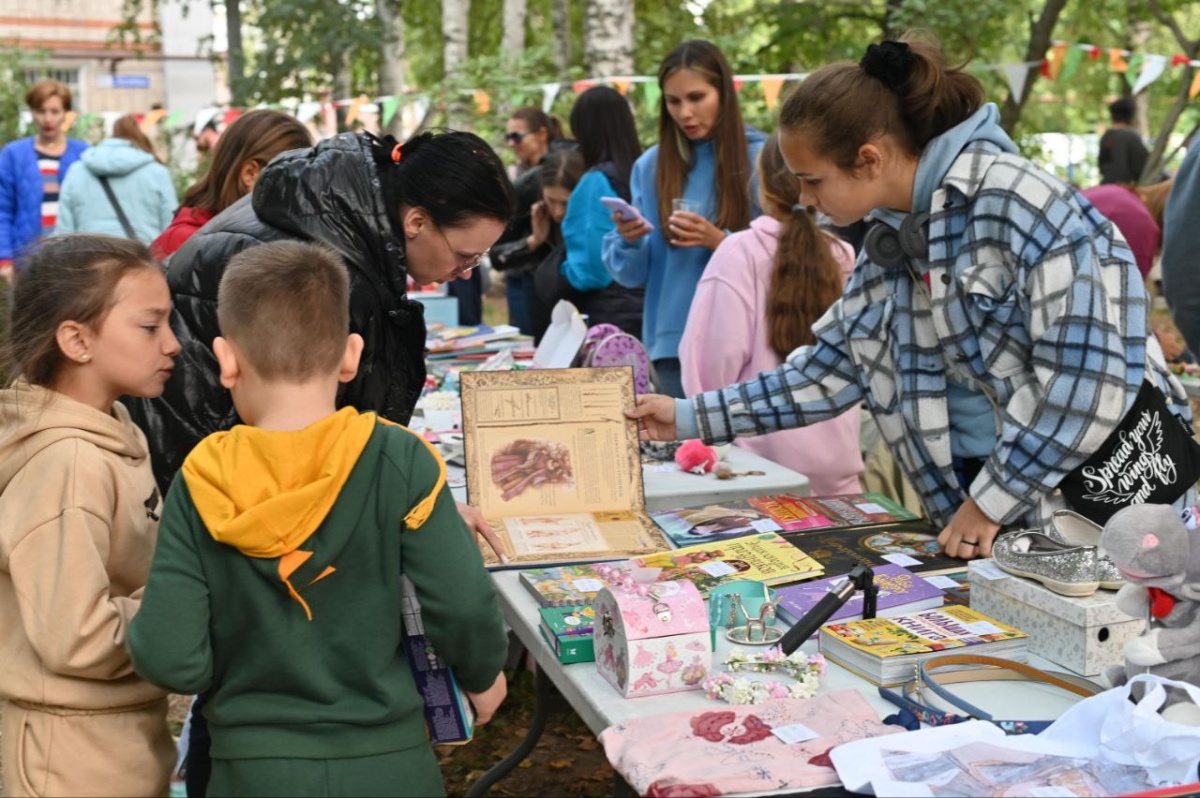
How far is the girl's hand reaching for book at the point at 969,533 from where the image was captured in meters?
2.37

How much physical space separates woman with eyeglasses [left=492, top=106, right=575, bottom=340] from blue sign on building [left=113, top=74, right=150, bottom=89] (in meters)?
23.0

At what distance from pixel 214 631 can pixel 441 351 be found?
11.3 ft

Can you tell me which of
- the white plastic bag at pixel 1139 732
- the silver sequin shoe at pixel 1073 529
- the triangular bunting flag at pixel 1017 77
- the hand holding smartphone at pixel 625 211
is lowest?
the white plastic bag at pixel 1139 732

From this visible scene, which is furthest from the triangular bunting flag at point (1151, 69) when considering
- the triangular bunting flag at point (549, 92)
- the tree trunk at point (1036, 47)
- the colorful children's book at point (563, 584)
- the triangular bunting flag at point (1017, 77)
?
the colorful children's book at point (563, 584)

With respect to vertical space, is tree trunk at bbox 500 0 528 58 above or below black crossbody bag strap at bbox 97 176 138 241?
above

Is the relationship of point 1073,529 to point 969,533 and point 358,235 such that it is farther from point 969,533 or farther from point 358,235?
point 358,235

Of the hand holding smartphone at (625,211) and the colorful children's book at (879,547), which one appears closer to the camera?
the colorful children's book at (879,547)

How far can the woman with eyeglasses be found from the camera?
6.46 metres

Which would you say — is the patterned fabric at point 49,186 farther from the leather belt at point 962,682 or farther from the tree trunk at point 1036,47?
the tree trunk at point 1036,47

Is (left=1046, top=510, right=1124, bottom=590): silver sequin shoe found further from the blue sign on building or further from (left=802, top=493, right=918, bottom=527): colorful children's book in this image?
the blue sign on building

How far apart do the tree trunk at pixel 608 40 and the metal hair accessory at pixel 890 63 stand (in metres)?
6.72

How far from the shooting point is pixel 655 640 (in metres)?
1.85

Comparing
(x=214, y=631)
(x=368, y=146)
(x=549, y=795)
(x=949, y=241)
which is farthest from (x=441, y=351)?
(x=214, y=631)

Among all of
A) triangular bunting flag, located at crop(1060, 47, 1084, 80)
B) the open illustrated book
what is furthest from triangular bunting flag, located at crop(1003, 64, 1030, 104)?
the open illustrated book
